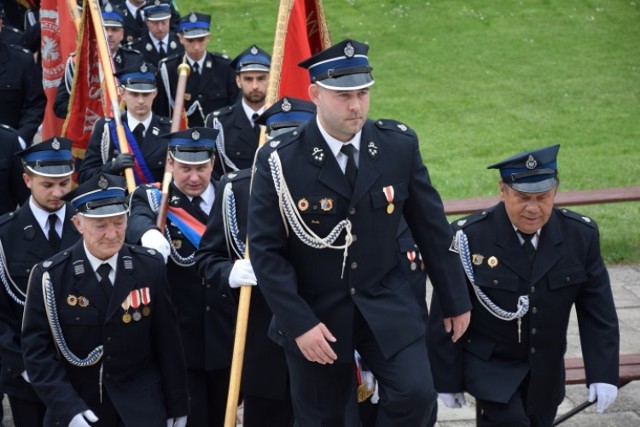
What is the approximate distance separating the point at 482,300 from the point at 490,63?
48.6 ft

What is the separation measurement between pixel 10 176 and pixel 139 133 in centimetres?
95

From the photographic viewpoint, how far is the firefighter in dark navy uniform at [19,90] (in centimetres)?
1120

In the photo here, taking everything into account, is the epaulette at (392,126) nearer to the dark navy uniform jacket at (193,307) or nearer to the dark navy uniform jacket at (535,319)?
the dark navy uniform jacket at (535,319)

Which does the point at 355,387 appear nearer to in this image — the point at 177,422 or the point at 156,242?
the point at 177,422

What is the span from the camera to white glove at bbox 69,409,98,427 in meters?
6.64

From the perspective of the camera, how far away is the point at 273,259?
5711 mm

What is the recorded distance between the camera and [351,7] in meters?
24.5

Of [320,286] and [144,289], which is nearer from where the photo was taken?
[320,286]

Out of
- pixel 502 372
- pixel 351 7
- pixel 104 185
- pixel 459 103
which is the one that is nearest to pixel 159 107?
pixel 104 185

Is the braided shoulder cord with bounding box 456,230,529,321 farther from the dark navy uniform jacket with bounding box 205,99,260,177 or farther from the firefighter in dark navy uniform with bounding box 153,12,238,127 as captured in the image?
the firefighter in dark navy uniform with bounding box 153,12,238,127

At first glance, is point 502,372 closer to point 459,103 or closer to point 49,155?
point 49,155

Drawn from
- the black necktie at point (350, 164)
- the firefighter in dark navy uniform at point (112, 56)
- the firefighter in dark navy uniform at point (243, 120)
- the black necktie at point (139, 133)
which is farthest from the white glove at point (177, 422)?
the firefighter in dark navy uniform at point (112, 56)

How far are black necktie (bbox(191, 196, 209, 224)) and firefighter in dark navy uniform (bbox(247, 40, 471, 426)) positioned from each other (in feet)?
6.39

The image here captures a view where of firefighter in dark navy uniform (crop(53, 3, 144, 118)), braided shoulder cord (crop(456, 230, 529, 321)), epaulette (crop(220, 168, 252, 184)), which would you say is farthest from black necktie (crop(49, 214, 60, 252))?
firefighter in dark navy uniform (crop(53, 3, 144, 118))
